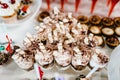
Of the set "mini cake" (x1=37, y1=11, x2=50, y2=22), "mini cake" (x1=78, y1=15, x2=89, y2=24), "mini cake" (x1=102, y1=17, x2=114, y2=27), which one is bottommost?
"mini cake" (x1=102, y1=17, x2=114, y2=27)

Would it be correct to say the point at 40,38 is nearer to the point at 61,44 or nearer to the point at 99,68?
the point at 61,44

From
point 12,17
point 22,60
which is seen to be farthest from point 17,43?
point 22,60

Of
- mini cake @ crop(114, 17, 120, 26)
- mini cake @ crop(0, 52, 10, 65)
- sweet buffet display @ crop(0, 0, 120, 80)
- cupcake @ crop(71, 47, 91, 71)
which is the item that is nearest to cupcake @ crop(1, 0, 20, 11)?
sweet buffet display @ crop(0, 0, 120, 80)

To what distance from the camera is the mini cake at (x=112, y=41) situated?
153 centimetres

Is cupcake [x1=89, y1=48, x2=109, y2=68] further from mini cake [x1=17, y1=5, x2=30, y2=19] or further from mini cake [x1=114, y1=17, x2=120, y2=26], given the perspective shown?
mini cake [x1=17, y1=5, x2=30, y2=19]

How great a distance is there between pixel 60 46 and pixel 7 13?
0.52 meters

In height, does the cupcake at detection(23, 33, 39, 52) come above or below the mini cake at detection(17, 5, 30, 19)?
below

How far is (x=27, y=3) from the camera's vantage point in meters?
1.74

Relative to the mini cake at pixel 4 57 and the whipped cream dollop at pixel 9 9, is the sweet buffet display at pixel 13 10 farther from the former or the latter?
the mini cake at pixel 4 57

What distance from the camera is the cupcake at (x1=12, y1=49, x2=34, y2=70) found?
1.28 metres

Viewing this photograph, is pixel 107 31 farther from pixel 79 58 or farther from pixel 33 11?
pixel 33 11

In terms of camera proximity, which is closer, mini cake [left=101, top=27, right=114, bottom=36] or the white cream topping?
the white cream topping

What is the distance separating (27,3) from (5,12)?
224 millimetres

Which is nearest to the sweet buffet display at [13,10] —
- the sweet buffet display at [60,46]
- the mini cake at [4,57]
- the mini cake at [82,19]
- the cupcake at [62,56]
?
the sweet buffet display at [60,46]
